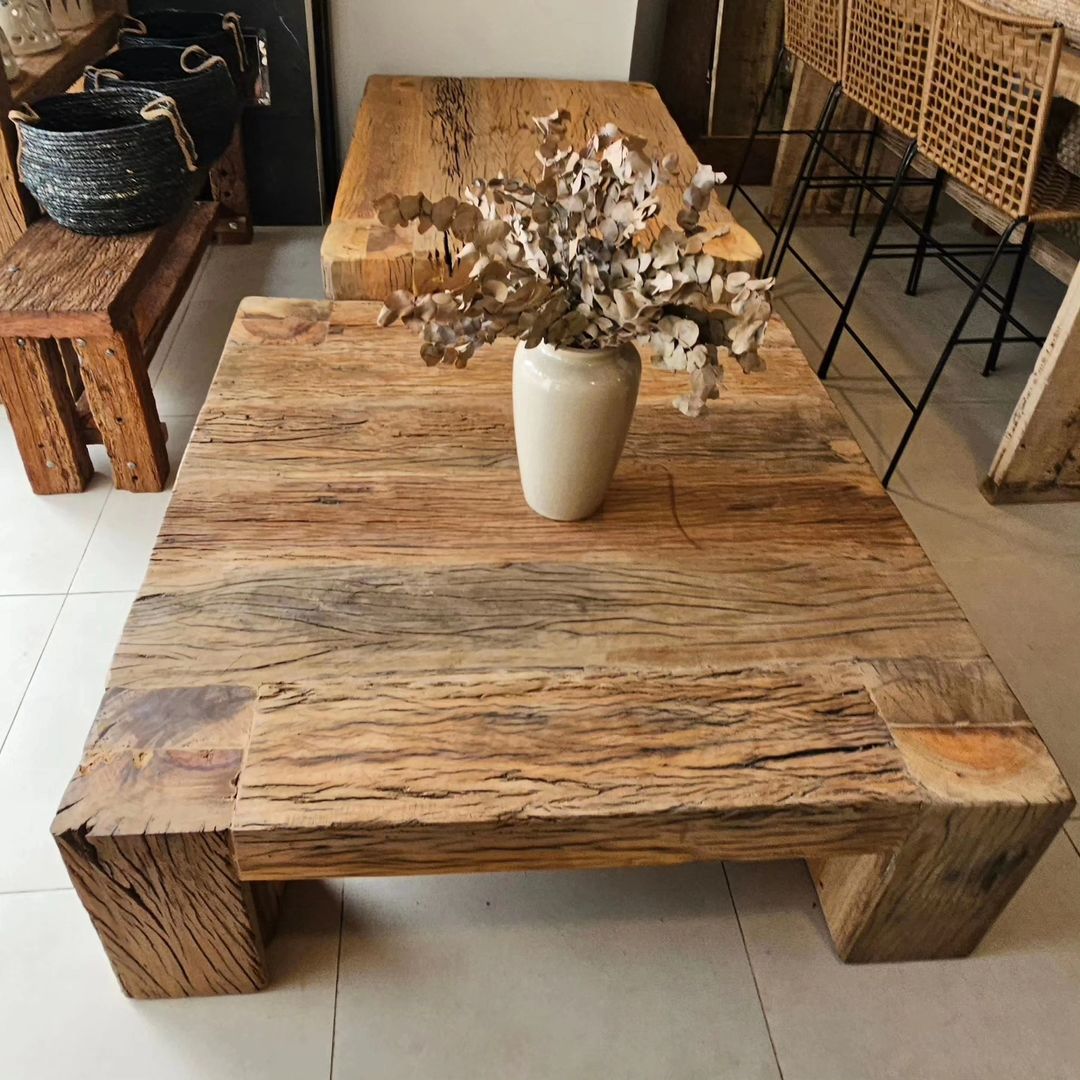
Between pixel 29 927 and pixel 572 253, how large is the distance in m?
1.13

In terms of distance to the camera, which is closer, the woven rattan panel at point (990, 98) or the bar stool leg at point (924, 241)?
the woven rattan panel at point (990, 98)

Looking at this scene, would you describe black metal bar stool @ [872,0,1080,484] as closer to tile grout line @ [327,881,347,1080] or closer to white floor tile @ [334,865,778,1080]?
white floor tile @ [334,865,778,1080]

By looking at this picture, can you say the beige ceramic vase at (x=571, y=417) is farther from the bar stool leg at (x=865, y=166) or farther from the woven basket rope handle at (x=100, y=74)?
the bar stool leg at (x=865, y=166)

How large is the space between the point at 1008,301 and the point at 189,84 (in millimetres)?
1929

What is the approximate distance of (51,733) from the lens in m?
1.50

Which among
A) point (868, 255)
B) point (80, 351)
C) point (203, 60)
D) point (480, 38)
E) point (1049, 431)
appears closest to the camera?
point (80, 351)

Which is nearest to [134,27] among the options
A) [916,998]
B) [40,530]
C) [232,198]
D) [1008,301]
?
[232,198]

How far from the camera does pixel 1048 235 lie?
109 inches

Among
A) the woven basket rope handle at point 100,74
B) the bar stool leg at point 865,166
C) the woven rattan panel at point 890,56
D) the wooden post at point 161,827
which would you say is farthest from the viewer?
the bar stool leg at point 865,166

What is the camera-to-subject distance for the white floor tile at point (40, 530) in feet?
5.84

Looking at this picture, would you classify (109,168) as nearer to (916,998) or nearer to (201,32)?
(201,32)

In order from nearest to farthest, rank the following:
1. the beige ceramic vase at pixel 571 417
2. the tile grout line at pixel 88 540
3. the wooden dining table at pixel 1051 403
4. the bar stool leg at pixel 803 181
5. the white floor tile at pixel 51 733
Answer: the beige ceramic vase at pixel 571 417, the white floor tile at pixel 51 733, the tile grout line at pixel 88 540, the wooden dining table at pixel 1051 403, the bar stool leg at pixel 803 181

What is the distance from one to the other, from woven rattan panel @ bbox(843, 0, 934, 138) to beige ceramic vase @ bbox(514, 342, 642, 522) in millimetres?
1376

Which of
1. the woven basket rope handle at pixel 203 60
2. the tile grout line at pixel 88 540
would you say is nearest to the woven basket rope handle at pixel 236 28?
the woven basket rope handle at pixel 203 60
